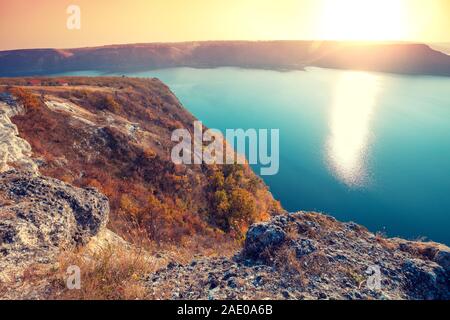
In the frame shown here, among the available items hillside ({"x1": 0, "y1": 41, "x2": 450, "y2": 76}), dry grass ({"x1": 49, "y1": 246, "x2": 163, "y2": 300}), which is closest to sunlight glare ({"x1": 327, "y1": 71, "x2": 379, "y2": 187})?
hillside ({"x1": 0, "y1": 41, "x2": 450, "y2": 76})

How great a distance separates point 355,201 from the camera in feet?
152

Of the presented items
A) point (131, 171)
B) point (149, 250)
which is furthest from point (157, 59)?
point (149, 250)

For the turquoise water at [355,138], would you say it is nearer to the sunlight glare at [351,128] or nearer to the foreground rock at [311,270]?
the sunlight glare at [351,128]

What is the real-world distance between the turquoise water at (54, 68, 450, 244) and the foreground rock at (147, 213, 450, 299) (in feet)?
58.4

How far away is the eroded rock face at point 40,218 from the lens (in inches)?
301

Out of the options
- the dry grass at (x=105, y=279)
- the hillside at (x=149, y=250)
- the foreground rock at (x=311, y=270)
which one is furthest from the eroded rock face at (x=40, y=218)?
the foreground rock at (x=311, y=270)

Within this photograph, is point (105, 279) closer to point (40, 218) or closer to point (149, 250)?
point (40, 218)

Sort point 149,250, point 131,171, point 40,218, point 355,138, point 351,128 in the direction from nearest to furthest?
point 40,218 → point 149,250 → point 131,171 → point 355,138 → point 351,128

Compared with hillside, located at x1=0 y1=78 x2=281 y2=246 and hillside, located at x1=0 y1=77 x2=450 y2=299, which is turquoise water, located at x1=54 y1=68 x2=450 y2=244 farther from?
A: hillside, located at x1=0 y1=77 x2=450 y2=299

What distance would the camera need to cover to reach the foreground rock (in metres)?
6.90

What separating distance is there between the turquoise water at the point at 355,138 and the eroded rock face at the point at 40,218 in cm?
2470

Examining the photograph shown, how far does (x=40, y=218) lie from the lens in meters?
8.92

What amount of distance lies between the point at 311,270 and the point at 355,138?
72.2 m
